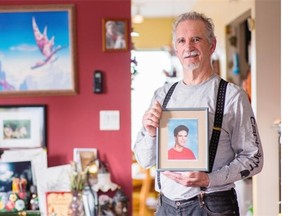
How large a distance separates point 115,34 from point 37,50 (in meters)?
0.53

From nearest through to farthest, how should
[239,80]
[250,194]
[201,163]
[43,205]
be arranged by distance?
[201,163] < [43,205] < [250,194] < [239,80]

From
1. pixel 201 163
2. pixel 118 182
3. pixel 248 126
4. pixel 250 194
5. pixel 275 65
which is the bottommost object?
pixel 250 194

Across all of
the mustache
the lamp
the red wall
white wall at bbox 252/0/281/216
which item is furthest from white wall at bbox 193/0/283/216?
the mustache

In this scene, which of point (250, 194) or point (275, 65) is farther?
point (250, 194)

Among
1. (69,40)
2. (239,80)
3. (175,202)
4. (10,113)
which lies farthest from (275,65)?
(175,202)

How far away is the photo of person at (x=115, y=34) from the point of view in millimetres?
3326

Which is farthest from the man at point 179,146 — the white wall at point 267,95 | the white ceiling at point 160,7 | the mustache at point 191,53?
the white ceiling at point 160,7

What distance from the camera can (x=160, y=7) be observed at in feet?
A: 23.9

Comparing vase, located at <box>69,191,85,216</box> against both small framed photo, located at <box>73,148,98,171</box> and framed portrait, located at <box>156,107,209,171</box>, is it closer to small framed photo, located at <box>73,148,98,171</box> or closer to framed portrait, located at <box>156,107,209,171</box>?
small framed photo, located at <box>73,148,98,171</box>

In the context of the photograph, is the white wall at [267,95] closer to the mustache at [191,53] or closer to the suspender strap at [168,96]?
the suspender strap at [168,96]

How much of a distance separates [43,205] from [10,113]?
0.64 meters

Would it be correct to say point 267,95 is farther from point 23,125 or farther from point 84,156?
point 23,125

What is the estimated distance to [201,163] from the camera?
5.70ft

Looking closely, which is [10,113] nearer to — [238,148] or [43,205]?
[43,205]
